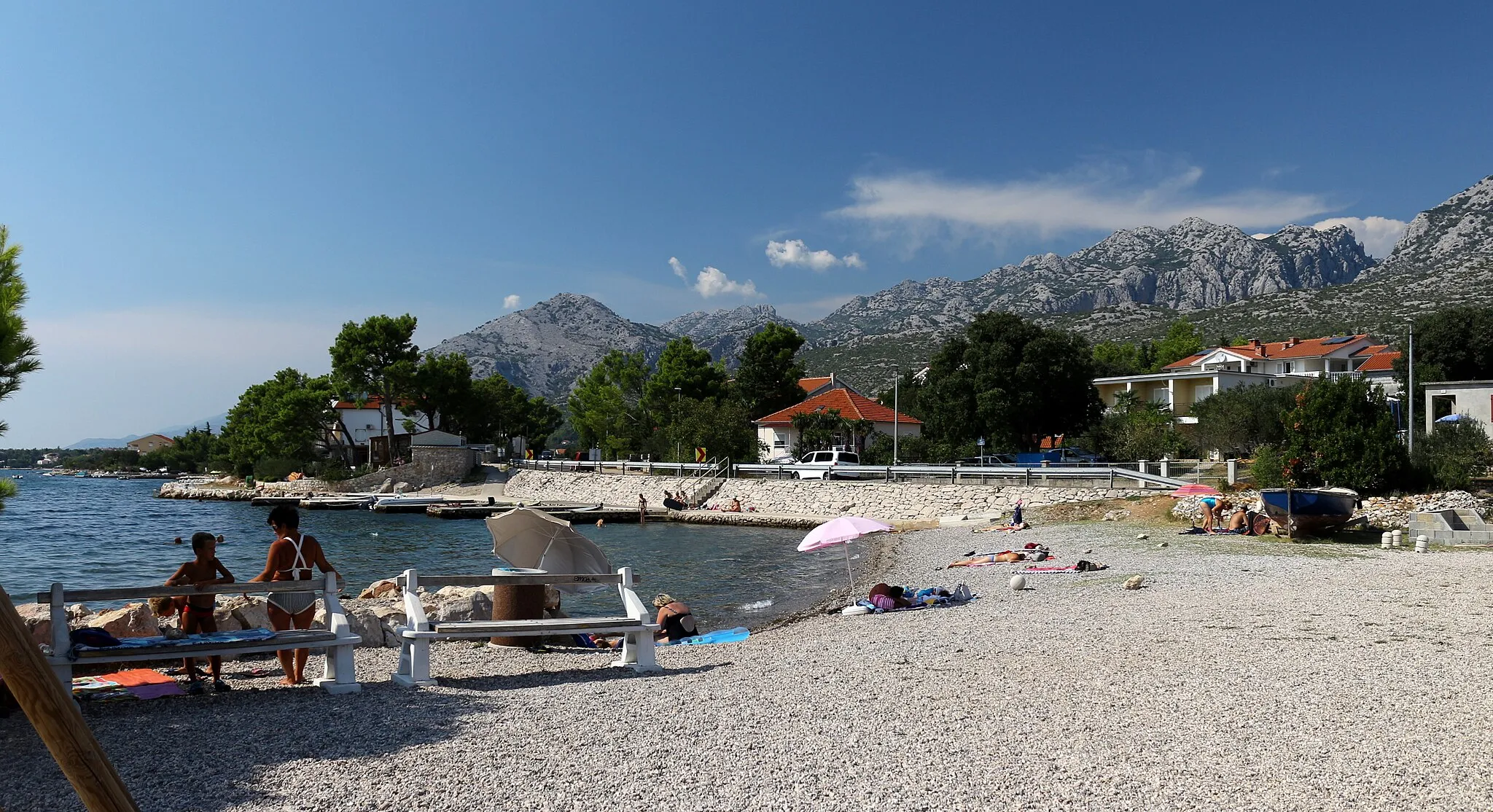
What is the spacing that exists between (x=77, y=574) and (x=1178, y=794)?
93.8ft

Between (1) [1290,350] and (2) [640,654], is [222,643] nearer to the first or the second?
(2) [640,654]

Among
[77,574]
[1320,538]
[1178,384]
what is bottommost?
[77,574]

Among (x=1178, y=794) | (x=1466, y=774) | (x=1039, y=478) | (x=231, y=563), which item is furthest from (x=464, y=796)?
(x=1039, y=478)

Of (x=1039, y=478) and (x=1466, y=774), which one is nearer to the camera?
(x=1466, y=774)

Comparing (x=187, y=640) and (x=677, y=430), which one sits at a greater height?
(x=677, y=430)

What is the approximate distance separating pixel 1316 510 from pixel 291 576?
776 inches

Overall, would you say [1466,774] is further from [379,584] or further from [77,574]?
[77,574]

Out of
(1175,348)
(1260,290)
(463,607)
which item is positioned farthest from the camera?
(1260,290)

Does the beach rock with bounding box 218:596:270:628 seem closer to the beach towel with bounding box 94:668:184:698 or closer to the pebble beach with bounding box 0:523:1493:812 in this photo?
the pebble beach with bounding box 0:523:1493:812

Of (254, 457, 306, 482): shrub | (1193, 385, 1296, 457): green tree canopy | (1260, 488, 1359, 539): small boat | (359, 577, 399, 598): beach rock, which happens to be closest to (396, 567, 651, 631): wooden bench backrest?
(359, 577, 399, 598): beach rock

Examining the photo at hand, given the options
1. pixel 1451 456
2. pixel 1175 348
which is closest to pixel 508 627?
pixel 1451 456

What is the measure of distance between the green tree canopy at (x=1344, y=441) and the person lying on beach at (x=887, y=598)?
628 inches

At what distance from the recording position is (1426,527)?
59.2 feet

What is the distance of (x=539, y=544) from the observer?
462 inches
